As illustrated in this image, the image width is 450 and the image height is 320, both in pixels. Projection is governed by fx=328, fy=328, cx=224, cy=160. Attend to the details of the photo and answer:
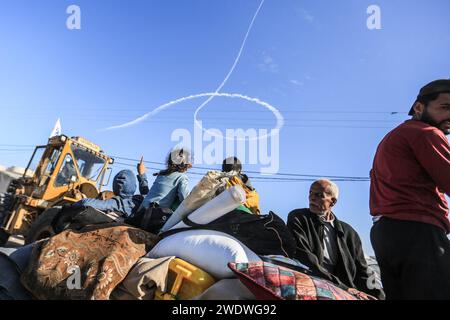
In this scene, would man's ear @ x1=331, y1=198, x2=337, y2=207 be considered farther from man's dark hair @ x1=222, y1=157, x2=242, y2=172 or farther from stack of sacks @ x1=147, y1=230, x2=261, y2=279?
stack of sacks @ x1=147, y1=230, x2=261, y2=279

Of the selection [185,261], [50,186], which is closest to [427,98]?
[185,261]

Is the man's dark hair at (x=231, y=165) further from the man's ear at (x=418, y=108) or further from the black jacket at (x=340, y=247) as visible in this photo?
the man's ear at (x=418, y=108)

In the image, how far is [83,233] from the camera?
1935 mm

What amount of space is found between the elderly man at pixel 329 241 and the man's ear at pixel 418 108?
1.09 meters

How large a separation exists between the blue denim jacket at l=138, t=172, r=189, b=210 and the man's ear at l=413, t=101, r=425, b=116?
184cm

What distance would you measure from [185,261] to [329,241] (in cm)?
→ 134

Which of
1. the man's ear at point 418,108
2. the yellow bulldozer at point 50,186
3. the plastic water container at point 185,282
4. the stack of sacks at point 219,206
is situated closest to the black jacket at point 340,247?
the stack of sacks at point 219,206

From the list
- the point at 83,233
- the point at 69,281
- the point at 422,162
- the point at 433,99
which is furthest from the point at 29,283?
the point at 433,99

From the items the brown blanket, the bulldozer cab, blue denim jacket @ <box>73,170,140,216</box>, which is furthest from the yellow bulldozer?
the brown blanket

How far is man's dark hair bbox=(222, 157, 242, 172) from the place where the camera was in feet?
10.4

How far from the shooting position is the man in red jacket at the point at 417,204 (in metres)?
1.43

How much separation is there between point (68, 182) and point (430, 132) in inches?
307

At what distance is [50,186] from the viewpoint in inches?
293

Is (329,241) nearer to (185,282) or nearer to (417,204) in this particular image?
(417,204)
